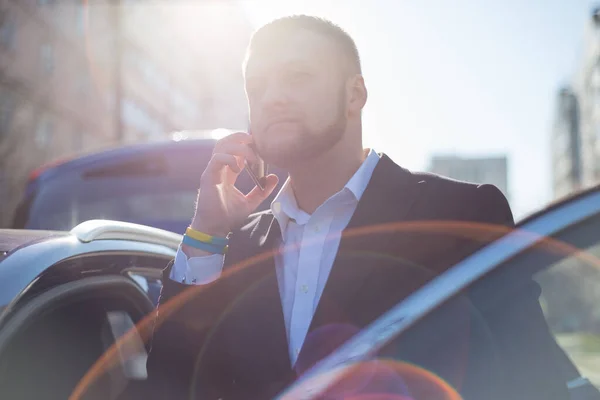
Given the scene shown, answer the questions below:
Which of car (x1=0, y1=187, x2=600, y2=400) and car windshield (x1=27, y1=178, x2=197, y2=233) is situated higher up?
car (x1=0, y1=187, x2=600, y2=400)

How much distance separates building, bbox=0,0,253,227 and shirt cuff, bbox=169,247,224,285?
1209 centimetres

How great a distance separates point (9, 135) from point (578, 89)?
75.0m

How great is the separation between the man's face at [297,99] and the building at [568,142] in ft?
278

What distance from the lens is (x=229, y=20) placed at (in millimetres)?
78375

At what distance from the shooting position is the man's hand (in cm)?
253

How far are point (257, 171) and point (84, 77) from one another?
34164mm

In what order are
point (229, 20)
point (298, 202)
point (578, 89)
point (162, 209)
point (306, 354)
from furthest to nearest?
1. point (578, 89)
2. point (229, 20)
3. point (162, 209)
4. point (298, 202)
5. point (306, 354)

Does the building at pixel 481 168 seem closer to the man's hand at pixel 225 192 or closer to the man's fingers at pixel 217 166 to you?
the man's hand at pixel 225 192

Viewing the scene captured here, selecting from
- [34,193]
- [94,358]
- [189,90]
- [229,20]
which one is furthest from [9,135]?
[229,20]

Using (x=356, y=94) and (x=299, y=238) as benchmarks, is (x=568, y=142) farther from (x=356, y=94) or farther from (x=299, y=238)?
(x=299, y=238)

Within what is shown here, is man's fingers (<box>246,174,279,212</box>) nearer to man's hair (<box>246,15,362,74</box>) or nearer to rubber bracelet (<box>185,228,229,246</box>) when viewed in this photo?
rubber bracelet (<box>185,228,229,246</box>)

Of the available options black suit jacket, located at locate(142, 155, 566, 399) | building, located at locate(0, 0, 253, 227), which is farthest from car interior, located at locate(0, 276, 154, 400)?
building, located at locate(0, 0, 253, 227)

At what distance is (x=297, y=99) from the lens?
7.26 ft

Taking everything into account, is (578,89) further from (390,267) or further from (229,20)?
(390,267)
